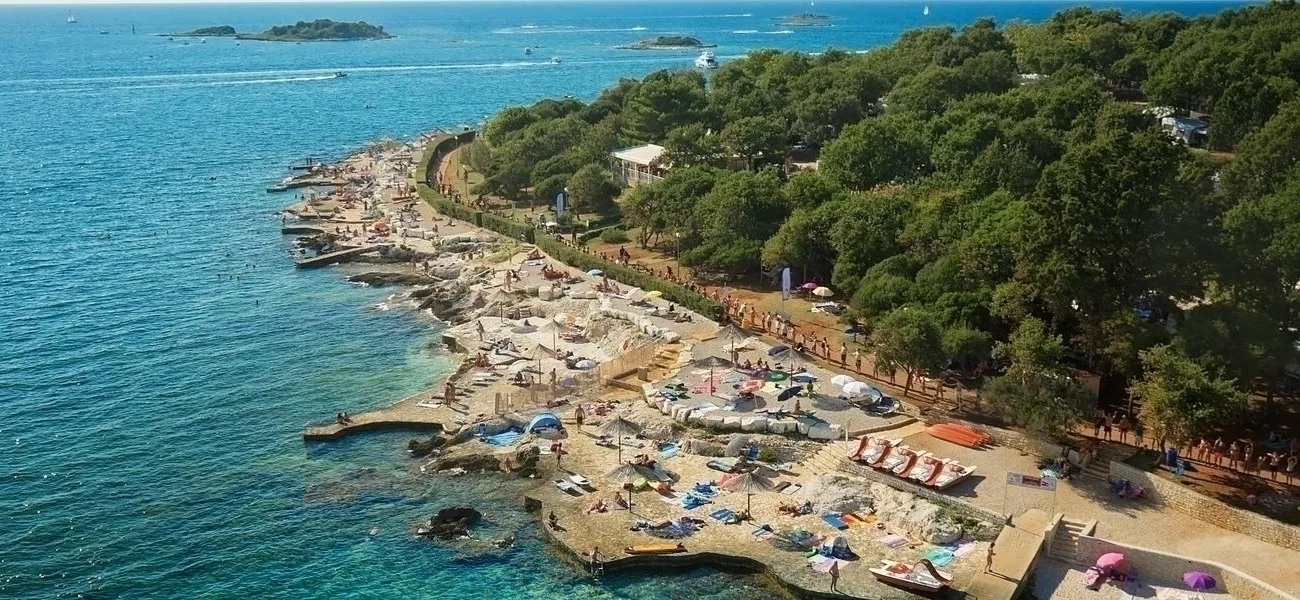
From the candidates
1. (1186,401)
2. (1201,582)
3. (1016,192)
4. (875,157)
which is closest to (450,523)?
(1201,582)

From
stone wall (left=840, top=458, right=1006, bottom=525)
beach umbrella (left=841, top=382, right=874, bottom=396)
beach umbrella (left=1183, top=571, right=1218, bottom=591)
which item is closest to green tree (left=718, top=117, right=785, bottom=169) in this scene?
beach umbrella (left=841, top=382, right=874, bottom=396)

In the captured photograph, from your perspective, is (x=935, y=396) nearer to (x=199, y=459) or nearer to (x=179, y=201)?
(x=199, y=459)

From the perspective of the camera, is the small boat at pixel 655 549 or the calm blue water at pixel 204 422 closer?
the small boat at pixel 655 549

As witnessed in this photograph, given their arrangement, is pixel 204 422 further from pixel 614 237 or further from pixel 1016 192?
pixel 1016 192

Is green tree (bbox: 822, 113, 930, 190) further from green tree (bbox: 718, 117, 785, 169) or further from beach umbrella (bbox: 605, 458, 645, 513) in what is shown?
beach umbrella (bbox: 605, 458, 645, 513)

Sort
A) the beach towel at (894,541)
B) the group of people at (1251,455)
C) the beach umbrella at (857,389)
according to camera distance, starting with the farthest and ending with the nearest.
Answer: the beach umbrella at (857,389)
the group of people at (1251,455)
the beach towel at (894,541)

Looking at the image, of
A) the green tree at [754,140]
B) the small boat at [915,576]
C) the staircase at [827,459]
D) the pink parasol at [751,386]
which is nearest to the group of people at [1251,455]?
the small boat at [915,576]

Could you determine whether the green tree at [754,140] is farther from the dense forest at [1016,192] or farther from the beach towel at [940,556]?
the beach towel at [940,556]
